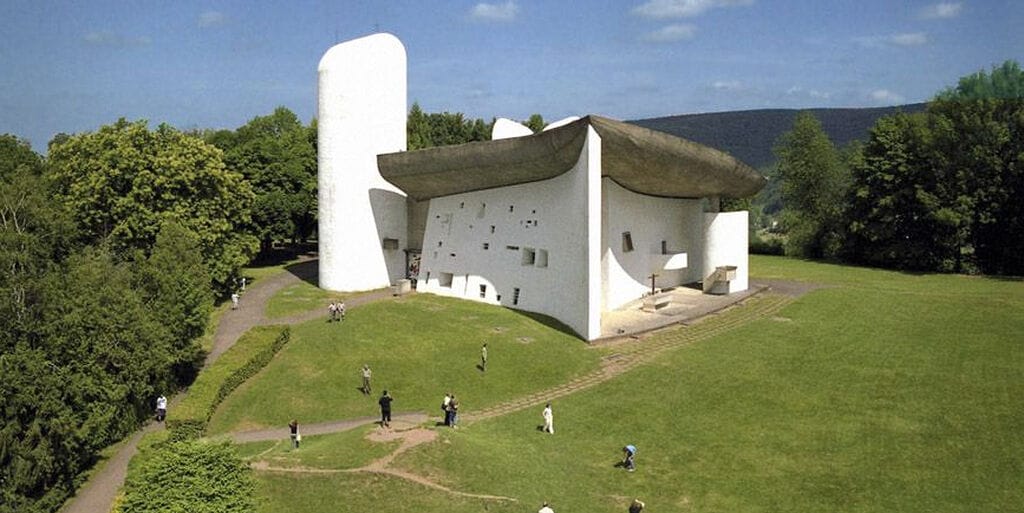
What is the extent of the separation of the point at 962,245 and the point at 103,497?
53.2m

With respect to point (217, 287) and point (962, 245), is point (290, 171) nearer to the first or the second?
point (217, 287)

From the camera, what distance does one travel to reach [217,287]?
39.5 meters

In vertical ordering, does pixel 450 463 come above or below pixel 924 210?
below

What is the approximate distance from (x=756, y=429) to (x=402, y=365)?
44.0 ft

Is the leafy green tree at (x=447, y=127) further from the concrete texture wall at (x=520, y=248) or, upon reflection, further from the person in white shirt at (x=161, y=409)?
Result: the person in white shirt at (x=161, y=409)

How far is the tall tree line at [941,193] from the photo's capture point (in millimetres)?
49188

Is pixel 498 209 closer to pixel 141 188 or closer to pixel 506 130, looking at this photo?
pixel 506 130

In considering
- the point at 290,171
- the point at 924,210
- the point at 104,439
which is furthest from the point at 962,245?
the point at 104,439

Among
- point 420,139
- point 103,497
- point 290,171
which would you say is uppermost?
point 420,139

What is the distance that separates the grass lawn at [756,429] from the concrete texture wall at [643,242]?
743cm

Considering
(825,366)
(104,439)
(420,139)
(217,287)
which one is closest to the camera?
(104,439)

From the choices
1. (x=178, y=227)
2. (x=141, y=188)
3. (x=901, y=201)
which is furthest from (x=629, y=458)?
(x=901, y=201)

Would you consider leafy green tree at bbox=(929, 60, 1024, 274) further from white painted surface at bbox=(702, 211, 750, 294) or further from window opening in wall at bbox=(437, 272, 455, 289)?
window opening in wall at bbox=(437, 272, 455, 289)

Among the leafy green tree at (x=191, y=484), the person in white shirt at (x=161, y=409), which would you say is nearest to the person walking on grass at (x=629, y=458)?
the leafy green tree at (x=191, y=484)
